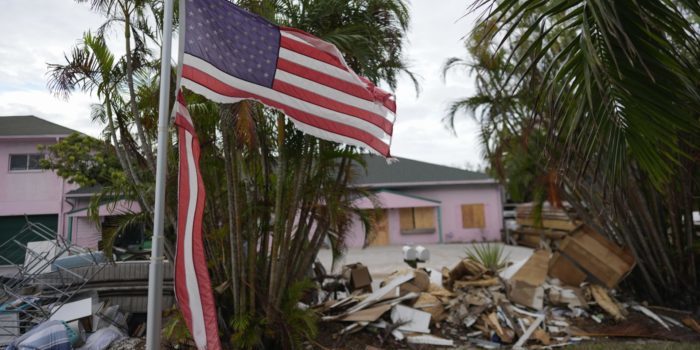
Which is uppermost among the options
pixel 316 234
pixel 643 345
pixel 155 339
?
pixel 316 234

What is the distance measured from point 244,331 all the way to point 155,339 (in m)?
2.05

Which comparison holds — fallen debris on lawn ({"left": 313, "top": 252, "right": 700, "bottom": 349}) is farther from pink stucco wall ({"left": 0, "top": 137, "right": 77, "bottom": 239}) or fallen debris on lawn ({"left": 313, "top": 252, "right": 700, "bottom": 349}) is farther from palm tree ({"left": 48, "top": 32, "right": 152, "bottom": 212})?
pink stucco wall ({"left": 0, "top": 137, "right": 77, "bottom": 239})

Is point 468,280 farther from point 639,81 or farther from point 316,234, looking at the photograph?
point 639,81

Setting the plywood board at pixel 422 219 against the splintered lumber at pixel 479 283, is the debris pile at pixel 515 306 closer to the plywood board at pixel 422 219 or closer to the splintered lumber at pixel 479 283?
the splintered lumber at pixel 479 283

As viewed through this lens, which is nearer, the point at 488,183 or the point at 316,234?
the point at 316,234

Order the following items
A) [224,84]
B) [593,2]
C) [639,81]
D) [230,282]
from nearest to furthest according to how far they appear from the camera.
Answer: [593,2] → [639,81] → [224,84] → [230,282]

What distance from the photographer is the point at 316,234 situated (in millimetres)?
6539

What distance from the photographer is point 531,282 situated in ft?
26.1

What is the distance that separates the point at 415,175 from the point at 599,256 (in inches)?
684

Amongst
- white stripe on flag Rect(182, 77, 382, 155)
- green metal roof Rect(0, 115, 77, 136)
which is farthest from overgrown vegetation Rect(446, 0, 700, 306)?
green metal roof Rect(0, 115, 77, 136)

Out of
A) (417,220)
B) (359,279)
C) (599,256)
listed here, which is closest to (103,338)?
(359,279)

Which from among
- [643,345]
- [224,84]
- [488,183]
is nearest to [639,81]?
[224,84]

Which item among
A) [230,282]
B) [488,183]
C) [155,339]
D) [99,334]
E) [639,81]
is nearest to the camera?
[639,81]

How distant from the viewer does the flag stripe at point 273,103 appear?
3871mm
